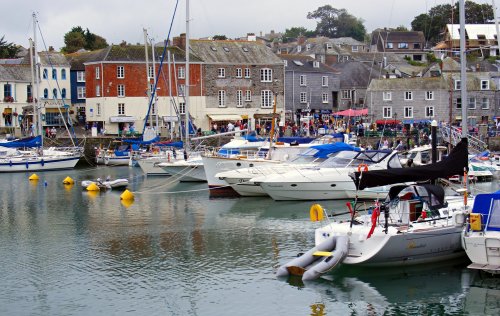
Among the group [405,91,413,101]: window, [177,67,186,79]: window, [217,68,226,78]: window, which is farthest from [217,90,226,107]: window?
[405,91,413,101]: window

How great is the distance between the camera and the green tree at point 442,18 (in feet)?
459

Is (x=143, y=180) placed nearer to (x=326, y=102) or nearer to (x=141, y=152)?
(x=141, y=152)

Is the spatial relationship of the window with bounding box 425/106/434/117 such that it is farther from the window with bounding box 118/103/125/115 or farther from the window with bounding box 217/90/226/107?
the window with bounding box 118/103/125/115

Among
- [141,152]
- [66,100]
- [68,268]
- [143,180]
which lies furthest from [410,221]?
[66,100]

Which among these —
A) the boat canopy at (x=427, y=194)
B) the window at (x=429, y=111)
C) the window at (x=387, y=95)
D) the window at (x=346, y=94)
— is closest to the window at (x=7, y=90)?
the window at (x=346, y=94)

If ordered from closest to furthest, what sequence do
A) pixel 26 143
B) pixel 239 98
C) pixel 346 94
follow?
1. pixel 26 143
2. pixel 239 98
3. pixel 346 94

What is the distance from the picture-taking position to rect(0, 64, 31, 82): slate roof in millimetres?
89312

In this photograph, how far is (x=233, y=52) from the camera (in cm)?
9169

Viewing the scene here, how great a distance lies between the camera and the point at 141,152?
66.4 metres

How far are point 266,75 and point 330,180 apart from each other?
53.4 meters

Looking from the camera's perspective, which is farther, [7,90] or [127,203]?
[7,90]

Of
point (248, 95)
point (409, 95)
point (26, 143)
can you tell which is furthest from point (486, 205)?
point (248, 95)

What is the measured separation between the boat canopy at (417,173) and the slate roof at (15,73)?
6945 centimetres

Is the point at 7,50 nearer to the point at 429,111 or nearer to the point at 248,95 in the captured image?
the point at 248,95
